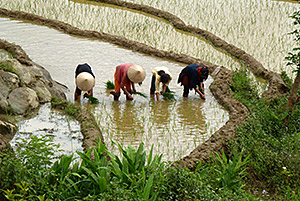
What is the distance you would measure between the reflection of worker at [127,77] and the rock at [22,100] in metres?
1.37

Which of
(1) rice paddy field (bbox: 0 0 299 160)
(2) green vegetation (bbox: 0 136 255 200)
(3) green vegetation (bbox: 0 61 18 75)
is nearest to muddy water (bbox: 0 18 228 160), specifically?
(1) rice paddy field (bbox: 0 0 299 160)

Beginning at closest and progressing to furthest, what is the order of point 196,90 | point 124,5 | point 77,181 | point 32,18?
point 77,181
point 196,90
point 32,18
point 124,5

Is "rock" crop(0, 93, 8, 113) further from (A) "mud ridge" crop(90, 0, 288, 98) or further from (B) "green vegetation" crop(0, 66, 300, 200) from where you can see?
(A) "mud ridge" crop(90, 0, 288, 98)

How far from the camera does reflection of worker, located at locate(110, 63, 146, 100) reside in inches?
271

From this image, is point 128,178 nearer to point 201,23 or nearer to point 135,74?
point 135,74

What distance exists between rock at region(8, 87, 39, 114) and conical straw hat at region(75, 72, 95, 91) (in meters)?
0.71

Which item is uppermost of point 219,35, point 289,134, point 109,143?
point 219,35

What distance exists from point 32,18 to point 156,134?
7.09m

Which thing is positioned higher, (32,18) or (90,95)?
(32,18)

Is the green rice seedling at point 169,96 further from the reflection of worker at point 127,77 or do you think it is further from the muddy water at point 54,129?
the muddy water at point 54,129

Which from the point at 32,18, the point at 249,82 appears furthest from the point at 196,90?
the point at 32,18

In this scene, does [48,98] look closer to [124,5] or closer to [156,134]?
[156,134]

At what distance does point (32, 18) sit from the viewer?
38.5 ft

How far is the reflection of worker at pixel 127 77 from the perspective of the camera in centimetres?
688
